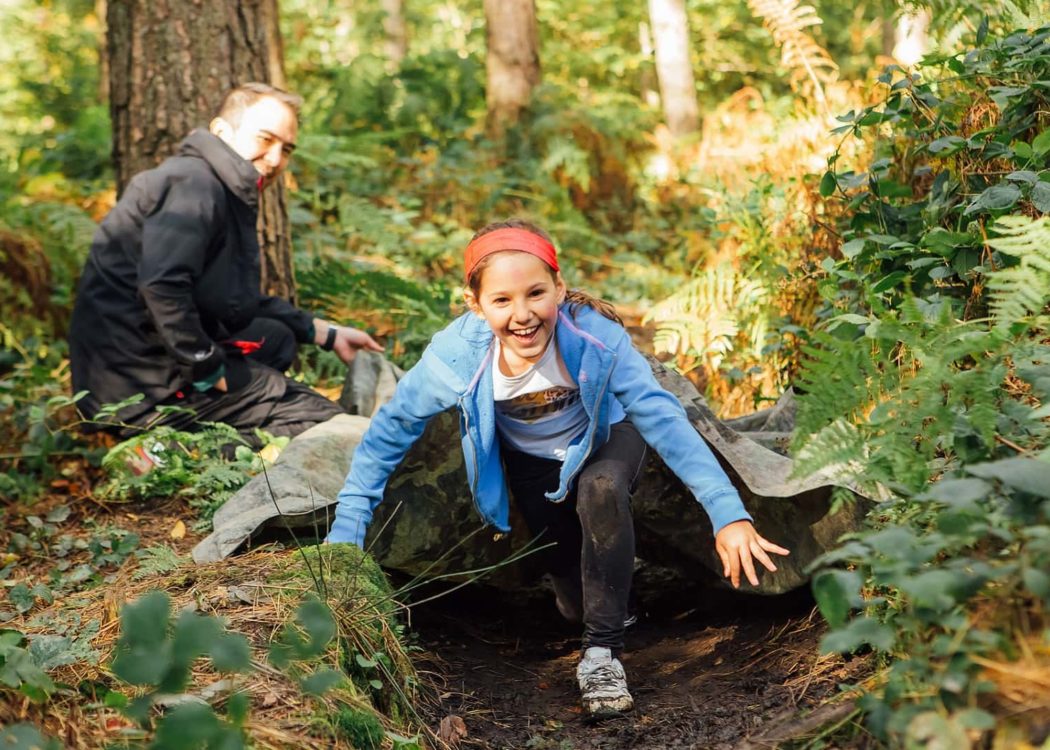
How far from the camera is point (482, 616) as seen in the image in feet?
13.6

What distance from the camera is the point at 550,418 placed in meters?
3.47

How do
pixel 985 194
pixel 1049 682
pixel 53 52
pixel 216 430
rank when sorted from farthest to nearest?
pixel 53 52, pixel 216 430, pixel 985 194, pixel 1049 682

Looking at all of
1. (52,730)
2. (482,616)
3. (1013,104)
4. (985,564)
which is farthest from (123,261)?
(985,564)

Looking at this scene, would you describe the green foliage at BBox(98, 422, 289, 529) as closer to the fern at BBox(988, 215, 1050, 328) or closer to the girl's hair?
the girl's hair

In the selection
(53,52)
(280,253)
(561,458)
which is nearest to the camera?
(561,458)

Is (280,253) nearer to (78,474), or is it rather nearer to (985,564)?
(78,474)

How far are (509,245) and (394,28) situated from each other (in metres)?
14.6

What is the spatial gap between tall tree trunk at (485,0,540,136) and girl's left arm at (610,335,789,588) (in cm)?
719

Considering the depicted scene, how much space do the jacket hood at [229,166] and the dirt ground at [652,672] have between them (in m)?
2.19

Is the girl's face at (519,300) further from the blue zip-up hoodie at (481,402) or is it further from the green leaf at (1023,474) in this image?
the green leaf at (1023,474)

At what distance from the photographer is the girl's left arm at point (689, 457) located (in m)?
2.79

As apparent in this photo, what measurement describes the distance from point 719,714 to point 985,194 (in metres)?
1.82

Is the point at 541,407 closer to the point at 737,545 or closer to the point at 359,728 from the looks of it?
the point at 737,545

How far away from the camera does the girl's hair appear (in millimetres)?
3217
